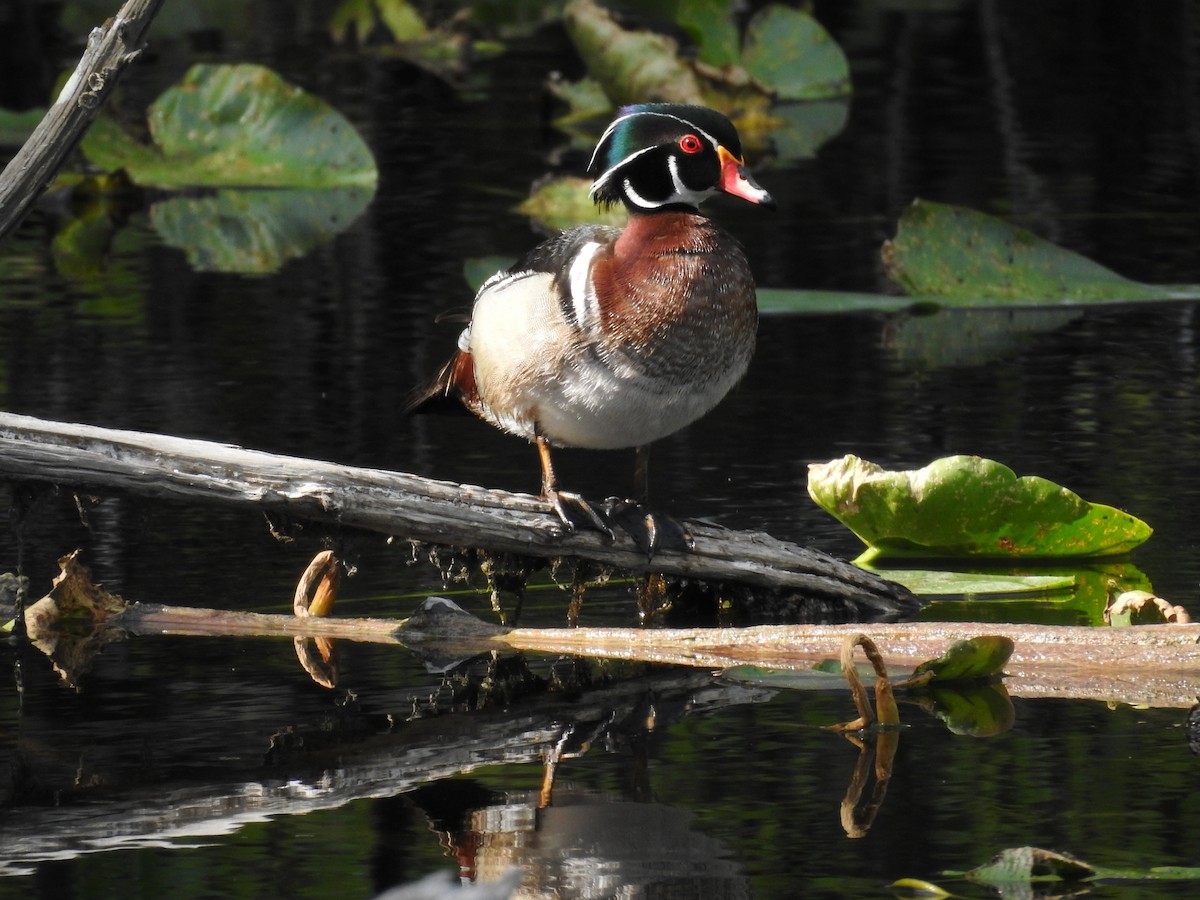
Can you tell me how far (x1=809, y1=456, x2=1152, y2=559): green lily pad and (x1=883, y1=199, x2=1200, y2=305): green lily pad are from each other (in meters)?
2.57

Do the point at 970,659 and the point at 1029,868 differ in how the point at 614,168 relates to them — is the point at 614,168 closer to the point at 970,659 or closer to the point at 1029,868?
the point at 970,659

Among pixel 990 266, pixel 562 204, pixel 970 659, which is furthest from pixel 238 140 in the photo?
pixel 970 659

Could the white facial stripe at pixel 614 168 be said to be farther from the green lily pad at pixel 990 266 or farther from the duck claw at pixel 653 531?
the green lily pad at pixel 990 266

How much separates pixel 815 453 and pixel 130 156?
5.28m

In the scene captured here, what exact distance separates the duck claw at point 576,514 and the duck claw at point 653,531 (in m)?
0.05

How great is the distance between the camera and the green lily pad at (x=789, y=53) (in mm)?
12375

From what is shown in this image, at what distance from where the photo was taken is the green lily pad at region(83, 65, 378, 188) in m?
10.2

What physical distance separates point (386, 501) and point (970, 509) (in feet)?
4.69

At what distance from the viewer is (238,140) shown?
34.6 ft

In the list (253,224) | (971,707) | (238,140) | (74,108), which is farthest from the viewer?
(238,140)

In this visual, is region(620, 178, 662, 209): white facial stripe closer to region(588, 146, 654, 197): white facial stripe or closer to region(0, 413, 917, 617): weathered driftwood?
region(588, 146, 654, 197): white facial stripe

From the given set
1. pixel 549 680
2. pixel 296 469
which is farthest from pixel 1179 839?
pixel 296 469

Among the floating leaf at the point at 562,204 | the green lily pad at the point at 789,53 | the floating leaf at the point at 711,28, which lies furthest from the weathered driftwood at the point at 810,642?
the green lily pad at the point at 789,53

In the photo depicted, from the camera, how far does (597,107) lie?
1236 centimetres
